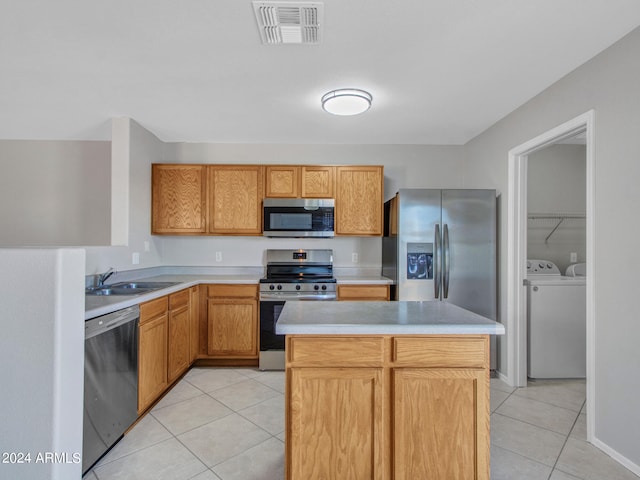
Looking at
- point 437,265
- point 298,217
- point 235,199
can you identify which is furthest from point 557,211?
point 235,199

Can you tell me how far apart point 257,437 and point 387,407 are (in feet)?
3.64

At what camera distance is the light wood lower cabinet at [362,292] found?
3334 millimetres

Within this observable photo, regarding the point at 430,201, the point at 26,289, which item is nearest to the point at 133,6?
the point at 26,289

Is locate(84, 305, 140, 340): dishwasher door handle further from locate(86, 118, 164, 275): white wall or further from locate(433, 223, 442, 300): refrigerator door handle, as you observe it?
locate(433, 223, 442, 300): refrigerator door handle

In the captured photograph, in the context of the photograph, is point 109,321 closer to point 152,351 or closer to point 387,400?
point 152,351

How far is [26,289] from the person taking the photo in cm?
131

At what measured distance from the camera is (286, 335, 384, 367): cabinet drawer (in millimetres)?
1438

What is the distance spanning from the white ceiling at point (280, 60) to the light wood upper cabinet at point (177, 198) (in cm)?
51

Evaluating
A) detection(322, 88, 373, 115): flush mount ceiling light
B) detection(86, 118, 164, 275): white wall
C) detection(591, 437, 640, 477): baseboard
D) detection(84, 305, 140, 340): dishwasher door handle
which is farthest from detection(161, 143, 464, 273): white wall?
detection(591, 437, 640, 477): baseboard

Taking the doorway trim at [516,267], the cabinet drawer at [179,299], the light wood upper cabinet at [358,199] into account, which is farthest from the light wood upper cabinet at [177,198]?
the doorway trim at [516,267]

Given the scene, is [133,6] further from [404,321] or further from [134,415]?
[134,415]

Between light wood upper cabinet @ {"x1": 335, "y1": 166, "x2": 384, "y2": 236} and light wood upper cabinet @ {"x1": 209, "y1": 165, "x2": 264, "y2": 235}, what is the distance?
912 millimetres

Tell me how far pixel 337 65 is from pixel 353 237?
2.16m

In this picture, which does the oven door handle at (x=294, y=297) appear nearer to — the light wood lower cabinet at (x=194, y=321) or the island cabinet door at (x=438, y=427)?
the light wood lower cabinet at (x=194, y=321)
